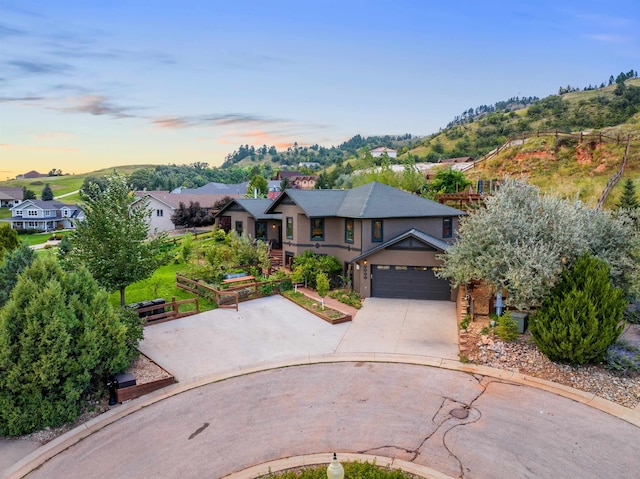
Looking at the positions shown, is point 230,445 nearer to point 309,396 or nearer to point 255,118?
point 309,396

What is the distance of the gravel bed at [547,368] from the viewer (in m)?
10.4

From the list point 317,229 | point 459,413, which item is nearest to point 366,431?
point 459,413

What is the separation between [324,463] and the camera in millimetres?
7727

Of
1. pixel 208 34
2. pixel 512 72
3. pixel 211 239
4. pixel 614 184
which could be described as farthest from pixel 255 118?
pixel 614 184

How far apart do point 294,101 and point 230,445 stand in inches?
1183

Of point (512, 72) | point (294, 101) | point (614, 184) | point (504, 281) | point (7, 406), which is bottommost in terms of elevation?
point (7, 406)

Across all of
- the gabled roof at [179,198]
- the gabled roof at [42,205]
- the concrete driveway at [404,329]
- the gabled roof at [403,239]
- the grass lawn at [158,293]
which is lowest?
the concrete driveway at [404,329]

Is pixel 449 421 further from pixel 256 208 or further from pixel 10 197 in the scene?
pixel 10 197

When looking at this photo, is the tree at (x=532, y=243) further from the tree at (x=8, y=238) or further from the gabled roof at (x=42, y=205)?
the gabled roof at (x=42, y=205)

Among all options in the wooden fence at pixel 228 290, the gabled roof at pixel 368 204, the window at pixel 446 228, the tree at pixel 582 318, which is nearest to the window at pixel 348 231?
the gabled roof at pixel 368 204

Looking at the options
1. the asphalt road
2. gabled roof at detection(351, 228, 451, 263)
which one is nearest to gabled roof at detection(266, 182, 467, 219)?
gabled roof at detection(351, 228, 451, 263)

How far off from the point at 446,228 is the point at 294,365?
14.8 meters

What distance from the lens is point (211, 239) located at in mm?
40156

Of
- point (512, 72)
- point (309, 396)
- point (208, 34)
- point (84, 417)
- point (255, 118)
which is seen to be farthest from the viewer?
point (255, 118)
